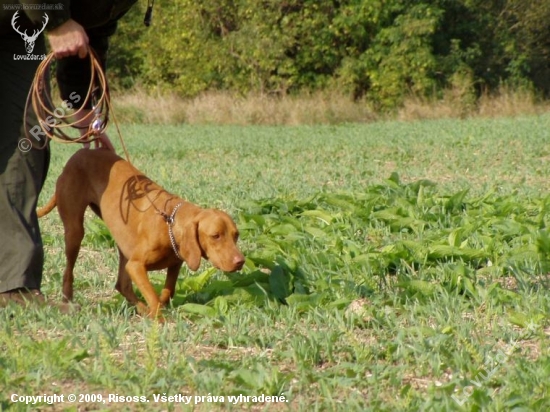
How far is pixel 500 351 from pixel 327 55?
31420 mm

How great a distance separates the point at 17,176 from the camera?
5328 mm

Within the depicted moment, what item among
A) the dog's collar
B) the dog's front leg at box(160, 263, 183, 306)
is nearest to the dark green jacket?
the dog's collar

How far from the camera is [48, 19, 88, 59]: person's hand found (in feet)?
16.7

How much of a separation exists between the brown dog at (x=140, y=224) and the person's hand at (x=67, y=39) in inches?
25.5

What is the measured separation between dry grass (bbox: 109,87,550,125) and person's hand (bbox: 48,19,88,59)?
22281 millimetres

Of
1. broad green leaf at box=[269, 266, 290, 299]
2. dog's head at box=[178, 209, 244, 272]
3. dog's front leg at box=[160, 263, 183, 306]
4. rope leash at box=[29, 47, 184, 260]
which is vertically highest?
rope leash at box=[29, 47, 184, 260]

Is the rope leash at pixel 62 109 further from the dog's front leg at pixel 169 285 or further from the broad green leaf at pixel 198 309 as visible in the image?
the broad green leaf at pixel 198 309

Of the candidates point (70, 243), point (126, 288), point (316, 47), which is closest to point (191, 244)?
point (126, 288)

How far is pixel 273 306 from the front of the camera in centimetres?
516

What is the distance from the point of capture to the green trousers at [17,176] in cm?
526

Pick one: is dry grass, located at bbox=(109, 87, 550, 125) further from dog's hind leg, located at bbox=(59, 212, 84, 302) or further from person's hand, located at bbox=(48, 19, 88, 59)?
person's hand, located at bbox=(48, 19, 88, 59)

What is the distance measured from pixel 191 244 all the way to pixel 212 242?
115 mm

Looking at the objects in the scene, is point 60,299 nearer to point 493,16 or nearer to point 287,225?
point 287,225

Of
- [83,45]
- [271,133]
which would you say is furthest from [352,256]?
[271,133]
